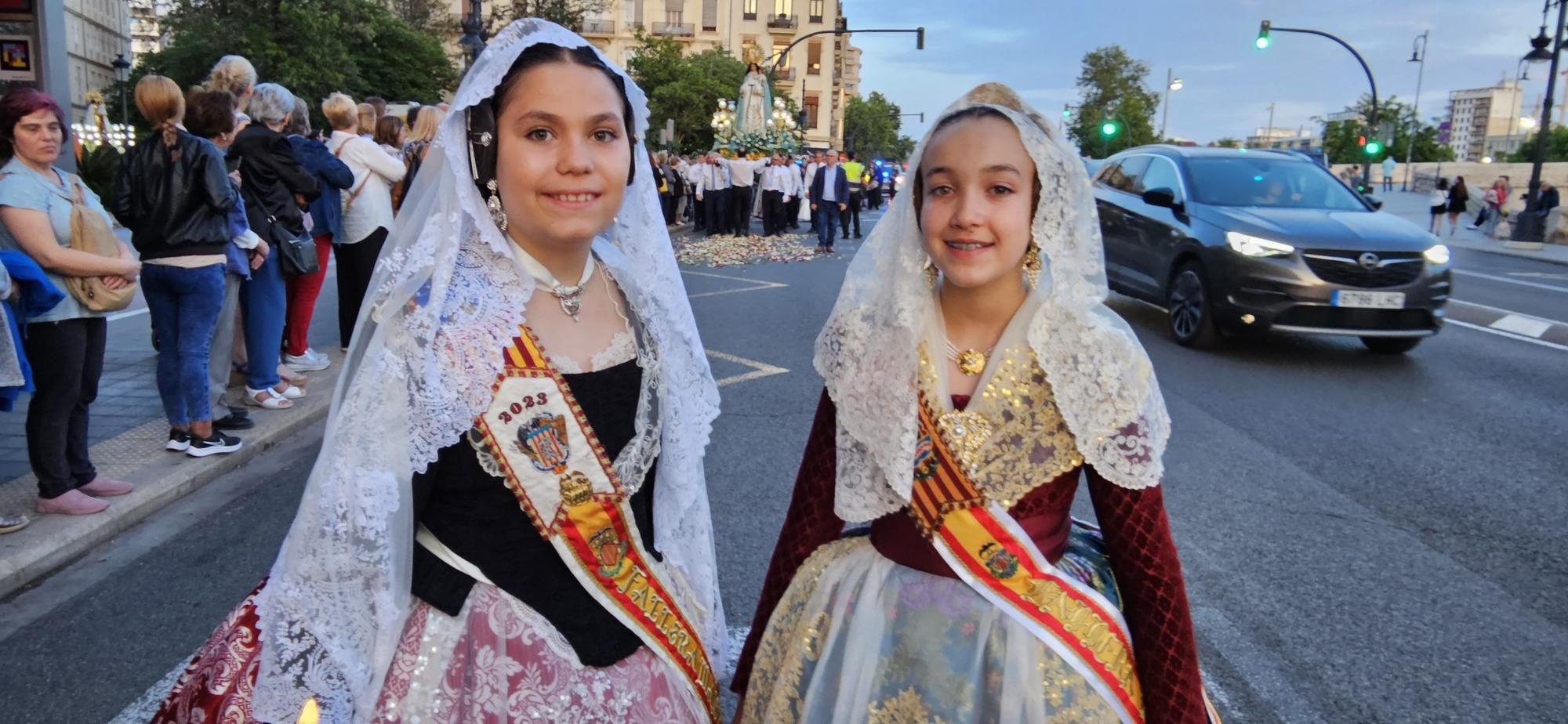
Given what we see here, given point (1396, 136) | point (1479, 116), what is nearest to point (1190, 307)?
point (1396, 136)

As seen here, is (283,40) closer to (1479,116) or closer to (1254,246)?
(1254,246)

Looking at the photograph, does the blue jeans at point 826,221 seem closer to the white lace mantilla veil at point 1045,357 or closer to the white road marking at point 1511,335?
the white road marking at point 1511,335

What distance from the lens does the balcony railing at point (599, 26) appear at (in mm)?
76438

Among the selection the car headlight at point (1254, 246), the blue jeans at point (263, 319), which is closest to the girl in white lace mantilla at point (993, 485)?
the blue jeans at point (263, 319)

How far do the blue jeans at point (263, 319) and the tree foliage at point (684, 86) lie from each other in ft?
176

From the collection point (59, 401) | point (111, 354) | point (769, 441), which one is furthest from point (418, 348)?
point (111, 354)

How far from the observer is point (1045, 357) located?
1844mm

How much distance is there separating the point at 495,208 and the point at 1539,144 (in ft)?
91.2

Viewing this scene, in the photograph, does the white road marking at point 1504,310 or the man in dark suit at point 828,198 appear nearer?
the white road marking at point 1504,310

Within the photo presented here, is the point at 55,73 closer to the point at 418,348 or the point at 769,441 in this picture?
the point at 769,441

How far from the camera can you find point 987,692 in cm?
177

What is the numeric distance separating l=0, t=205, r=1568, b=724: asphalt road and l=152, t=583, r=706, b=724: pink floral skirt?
1.73 metres

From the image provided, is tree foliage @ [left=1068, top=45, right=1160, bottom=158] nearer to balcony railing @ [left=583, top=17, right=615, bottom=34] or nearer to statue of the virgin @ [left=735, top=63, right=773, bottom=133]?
balcony railing @ [left=583, top=17, right=615, bottom=34]

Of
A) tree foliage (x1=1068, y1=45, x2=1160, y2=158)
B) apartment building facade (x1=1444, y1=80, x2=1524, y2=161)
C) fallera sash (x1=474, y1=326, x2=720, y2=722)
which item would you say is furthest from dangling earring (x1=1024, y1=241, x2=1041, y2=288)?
apartment building facade (x1=1444, y1=80, x2=1524, y2=161)
